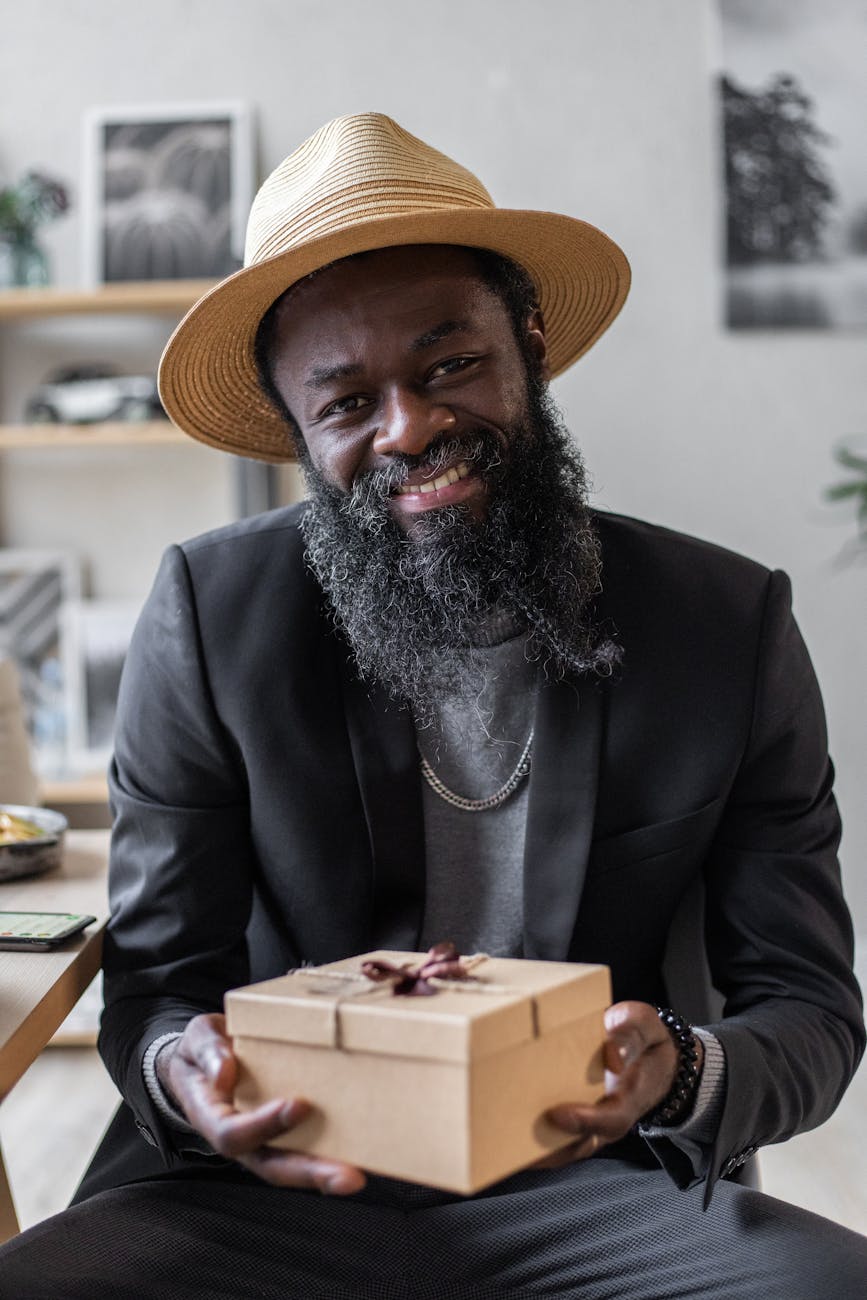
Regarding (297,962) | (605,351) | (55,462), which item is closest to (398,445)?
(297,962)

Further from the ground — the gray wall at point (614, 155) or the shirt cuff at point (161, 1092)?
the gray wall at point (614, 155)

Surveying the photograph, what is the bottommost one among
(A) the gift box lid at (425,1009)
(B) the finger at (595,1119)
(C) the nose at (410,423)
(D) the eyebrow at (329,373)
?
(B) the finger at (595,1119)

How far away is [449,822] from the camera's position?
1334 mm

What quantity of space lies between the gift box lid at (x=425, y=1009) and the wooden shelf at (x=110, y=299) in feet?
7.80

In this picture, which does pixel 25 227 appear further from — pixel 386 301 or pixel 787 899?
pixel 787 899

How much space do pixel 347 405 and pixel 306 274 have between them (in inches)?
5.2

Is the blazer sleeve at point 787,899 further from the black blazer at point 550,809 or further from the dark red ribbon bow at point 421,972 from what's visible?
the dark red ribbon bow at point 421,972

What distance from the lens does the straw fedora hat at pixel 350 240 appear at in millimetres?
1250

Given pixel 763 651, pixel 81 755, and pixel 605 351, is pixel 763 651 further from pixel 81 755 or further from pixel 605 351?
pixel 81 755

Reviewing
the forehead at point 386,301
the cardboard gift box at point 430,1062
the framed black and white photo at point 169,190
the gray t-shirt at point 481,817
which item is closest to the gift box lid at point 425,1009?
the cardboard gift box at point 430,1062

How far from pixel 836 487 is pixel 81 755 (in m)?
1.97

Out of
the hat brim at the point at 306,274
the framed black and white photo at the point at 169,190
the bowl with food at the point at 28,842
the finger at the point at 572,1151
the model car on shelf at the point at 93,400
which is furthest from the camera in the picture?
the framed black and white photo at the point at 169,190

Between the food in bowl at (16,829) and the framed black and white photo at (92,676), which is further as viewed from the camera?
the framed black and white photo at (92,676)

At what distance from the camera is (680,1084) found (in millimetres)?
1044
